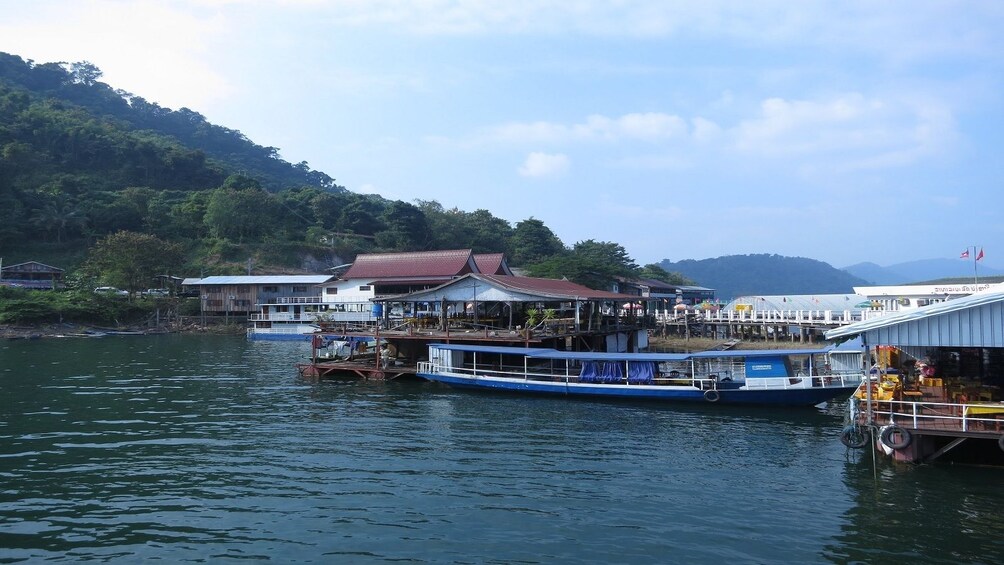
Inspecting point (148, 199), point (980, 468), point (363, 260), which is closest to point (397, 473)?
point (980, 468)

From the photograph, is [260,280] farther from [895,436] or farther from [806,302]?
[895,436]

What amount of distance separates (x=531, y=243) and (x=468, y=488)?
3307 inches

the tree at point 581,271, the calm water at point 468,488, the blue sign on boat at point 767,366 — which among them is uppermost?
the tree at point 581,271

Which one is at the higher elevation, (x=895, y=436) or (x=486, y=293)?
(x=486, y=293)

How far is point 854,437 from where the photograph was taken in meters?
18.2

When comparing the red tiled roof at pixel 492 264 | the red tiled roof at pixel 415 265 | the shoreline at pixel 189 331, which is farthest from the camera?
the red tiled roof at pixel 415 265

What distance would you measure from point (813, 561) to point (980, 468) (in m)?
8.35

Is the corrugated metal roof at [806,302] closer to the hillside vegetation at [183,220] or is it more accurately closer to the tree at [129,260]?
the hillside vegetation at [183,220]

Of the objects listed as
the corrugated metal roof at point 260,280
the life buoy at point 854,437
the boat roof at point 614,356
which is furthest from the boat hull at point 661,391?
the corrugated metal roof at point 260,280

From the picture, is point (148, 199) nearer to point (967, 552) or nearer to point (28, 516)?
point (28, 516)

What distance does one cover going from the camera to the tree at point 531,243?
324 feet

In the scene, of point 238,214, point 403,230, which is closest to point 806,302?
point 403,230

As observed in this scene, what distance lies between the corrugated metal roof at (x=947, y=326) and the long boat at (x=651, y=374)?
7.36 meters

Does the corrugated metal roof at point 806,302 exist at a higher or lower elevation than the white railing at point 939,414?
higher
